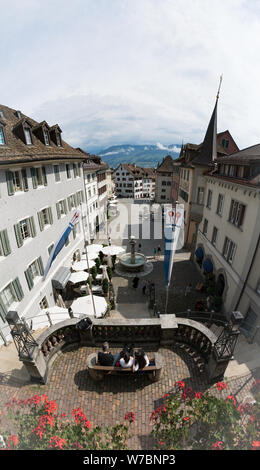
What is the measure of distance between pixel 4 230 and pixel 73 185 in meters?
12.4

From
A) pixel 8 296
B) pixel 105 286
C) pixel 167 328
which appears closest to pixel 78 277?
pixel 105 286

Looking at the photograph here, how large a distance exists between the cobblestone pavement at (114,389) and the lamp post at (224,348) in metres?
0.63

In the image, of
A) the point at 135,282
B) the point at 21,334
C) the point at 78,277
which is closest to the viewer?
the point at 21,334

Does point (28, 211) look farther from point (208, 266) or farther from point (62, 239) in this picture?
point (208, 266)

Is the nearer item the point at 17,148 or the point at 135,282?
the point at 17,148

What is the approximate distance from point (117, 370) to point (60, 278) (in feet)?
40.2

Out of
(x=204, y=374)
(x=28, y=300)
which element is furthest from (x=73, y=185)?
(x=204, y=374)

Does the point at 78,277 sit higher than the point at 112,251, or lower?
lower

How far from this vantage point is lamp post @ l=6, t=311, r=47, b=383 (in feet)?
21.4

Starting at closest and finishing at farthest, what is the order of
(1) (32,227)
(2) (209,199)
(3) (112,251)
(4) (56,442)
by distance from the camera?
1. (4) (56,442)
2. (1) (32,227)
3. (2) (209,199)
4. (3) (112,251)

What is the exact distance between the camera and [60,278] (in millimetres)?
17672

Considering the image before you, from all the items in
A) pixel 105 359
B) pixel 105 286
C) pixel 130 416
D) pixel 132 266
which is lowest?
pixel 132 266

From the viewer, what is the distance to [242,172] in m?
14.5

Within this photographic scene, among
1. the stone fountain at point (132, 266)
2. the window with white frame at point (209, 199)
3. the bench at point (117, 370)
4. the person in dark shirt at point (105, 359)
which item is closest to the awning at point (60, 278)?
the stone fountain at point (132, 266)
